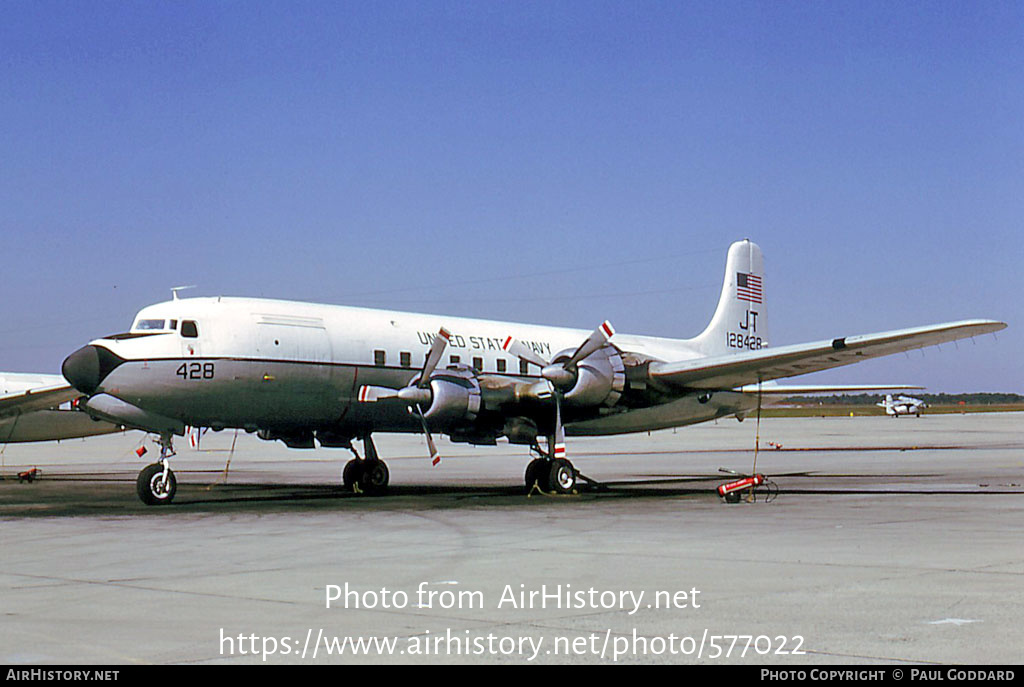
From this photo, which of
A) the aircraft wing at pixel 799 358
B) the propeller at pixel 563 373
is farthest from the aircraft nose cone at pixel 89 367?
the aircraft wing at pixel 799 358

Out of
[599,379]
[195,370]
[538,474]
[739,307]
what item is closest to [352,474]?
[538,474]

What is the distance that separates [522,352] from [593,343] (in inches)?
80.0

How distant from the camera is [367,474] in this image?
2573 cm

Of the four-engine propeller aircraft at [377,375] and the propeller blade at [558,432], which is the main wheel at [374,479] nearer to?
the four-engine propeller aircraft at [377,375]

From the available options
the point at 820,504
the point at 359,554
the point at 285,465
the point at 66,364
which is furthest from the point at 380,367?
the point at 285,465

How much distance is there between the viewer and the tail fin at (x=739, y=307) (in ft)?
105

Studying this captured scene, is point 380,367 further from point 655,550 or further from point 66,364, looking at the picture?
point 655,550

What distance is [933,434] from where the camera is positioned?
66188mm

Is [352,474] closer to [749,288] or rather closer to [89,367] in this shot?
[89,367]

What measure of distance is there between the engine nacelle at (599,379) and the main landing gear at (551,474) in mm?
1286

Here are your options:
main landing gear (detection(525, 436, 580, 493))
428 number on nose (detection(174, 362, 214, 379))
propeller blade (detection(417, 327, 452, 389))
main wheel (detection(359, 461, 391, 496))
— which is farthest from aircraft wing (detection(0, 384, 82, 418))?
main landing gear (detection(525, 436, 580, 493))

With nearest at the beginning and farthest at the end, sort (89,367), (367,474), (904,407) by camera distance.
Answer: (89,367)
(367,474)
(904,407)

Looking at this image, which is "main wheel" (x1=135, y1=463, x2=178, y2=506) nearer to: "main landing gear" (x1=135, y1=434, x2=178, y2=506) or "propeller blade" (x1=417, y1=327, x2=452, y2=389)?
"main landing gear" (x1=135, y1=434, x2=178, y2=506)
